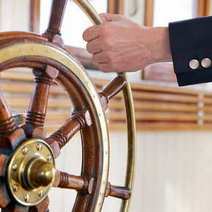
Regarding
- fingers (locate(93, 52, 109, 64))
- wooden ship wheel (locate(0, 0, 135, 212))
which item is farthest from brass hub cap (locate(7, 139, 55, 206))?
fingers (locate(93, 52, 109, 64))

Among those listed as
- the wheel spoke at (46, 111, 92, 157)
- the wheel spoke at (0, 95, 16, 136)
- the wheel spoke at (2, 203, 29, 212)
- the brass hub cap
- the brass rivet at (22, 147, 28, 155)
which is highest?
the wheel spoke at (46, 111, 92, 157)

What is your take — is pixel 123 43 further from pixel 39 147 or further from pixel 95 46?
pixel 39 147

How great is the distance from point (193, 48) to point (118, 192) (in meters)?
0.27

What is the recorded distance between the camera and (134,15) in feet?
6.05

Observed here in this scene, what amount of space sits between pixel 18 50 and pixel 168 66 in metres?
1.38

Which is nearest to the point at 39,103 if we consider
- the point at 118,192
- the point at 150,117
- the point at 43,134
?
the point at 43,134

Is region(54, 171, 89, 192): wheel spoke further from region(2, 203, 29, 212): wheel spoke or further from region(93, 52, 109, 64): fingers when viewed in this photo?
region(93, 52, 109, 64): fingers

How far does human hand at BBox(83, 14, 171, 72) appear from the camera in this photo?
2.83 ft

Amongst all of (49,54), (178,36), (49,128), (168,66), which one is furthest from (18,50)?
(168,66)

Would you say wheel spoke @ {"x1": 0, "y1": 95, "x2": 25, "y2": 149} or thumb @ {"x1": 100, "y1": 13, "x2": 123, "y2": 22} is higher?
thumb @ {"x1": 100, "y1": 13, "x2": 123, "y2": 22}

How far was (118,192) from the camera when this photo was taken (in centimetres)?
89

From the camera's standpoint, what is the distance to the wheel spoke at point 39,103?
71cm

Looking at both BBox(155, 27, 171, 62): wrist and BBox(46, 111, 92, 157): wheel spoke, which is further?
BBox(155, 27, 171, 62): wrist

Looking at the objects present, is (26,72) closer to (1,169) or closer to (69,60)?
(69,60)
